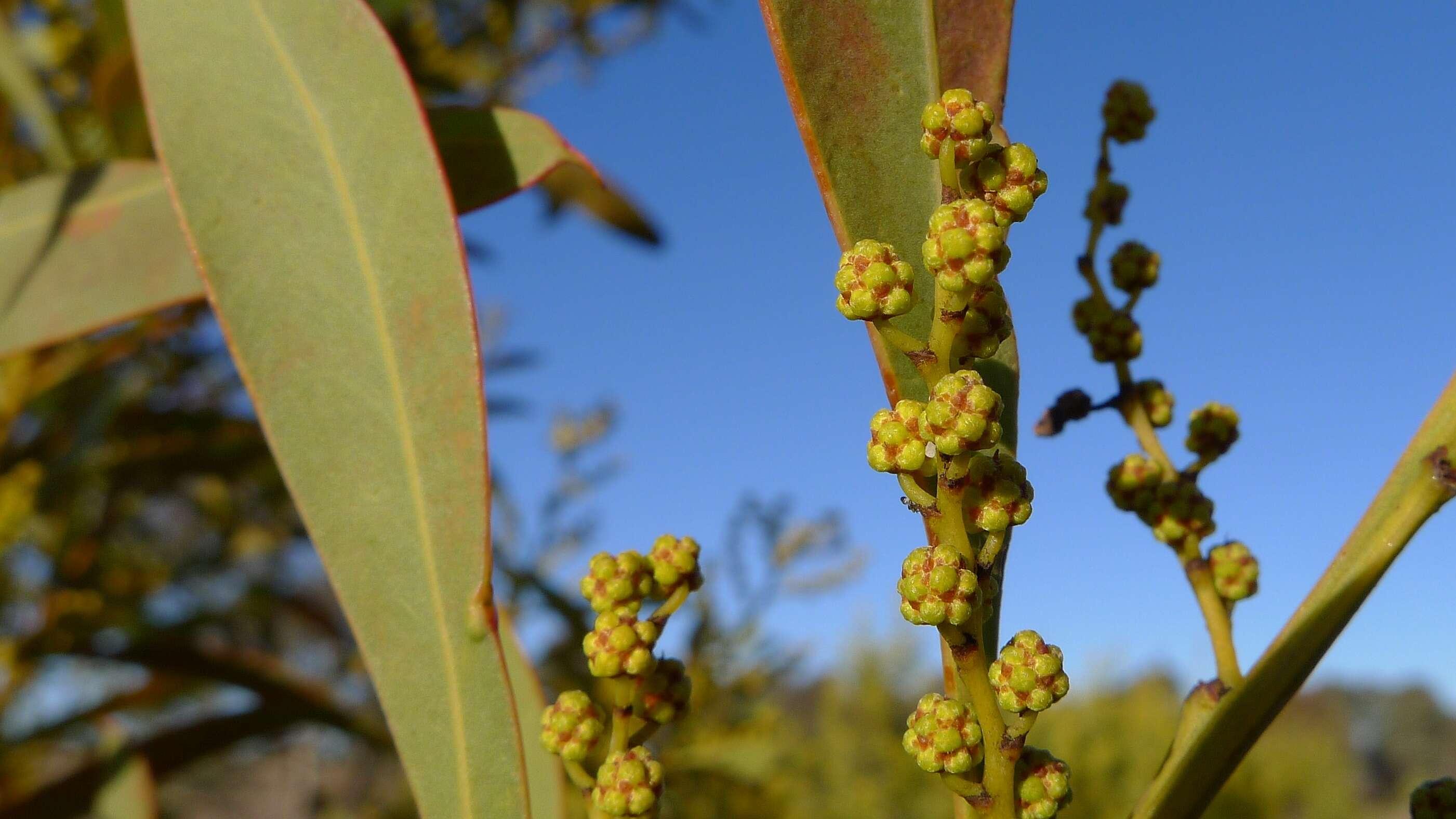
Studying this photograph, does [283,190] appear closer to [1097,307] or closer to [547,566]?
[1097,307]

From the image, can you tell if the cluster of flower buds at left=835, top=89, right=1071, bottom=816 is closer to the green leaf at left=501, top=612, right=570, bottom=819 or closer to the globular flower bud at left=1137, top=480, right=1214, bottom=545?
the globular flower bud at left=1137, top=480, right=1214, bottom=545

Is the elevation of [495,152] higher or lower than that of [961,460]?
lower

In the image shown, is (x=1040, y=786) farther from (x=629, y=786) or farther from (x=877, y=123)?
(x=877, y=123)

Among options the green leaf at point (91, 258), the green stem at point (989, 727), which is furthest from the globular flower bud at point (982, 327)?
the green leaf at point (91, 258)

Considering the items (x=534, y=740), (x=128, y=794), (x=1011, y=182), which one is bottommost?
(x=128, y=794)

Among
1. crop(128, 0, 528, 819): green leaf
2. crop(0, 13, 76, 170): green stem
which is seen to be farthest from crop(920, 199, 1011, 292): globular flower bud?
crop(0, 13, 76, 170): green stem

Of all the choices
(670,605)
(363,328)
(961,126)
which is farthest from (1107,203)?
(363,328)
